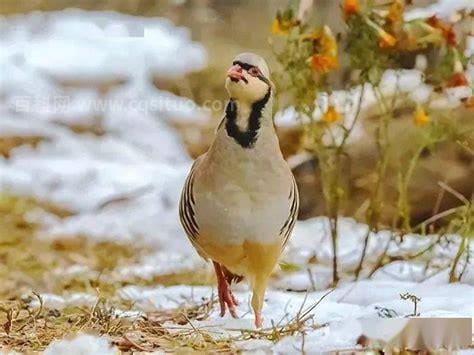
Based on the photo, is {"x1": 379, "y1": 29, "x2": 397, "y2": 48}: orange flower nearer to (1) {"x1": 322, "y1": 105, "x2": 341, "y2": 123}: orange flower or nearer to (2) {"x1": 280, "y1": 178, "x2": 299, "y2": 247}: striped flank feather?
(1) {"x1": 322, "y1": 105, "x2": 341, "y2": 123}: orange flower

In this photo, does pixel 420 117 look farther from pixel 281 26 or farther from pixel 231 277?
pixel 231 277

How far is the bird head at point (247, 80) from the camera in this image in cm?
143

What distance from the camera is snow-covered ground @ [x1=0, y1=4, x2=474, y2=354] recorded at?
1867mm

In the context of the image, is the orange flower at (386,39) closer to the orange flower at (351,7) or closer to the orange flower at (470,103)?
the orange flower at (351,7)

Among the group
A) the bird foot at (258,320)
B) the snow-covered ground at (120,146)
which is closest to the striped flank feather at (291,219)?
the bird foot at (258,320)

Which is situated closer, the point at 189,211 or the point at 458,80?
the point at 189,211

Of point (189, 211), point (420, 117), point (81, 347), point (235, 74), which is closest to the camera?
point (81, 347)

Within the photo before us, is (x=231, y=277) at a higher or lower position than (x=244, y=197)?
lower

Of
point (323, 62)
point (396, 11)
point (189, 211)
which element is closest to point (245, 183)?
point (189, 211)

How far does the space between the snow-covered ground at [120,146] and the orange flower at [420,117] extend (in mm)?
65

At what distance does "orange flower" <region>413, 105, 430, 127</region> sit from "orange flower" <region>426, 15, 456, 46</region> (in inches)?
5.2

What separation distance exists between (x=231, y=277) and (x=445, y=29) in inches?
21.5

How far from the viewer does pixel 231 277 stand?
1606 millimetres

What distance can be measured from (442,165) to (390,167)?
94mm
